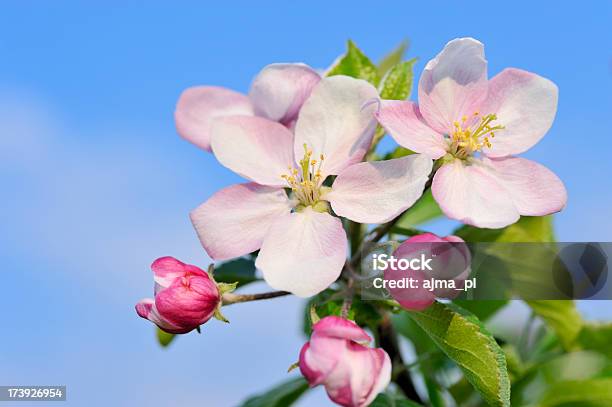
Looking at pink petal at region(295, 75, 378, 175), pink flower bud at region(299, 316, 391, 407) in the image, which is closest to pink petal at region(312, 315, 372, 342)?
pink flower bud at region(299, 316, 391, 407)

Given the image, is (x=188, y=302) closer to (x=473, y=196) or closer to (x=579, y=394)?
(x=473, y=196)

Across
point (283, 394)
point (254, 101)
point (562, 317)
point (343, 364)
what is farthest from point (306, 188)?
point (562, 317)

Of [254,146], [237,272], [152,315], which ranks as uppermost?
[254,146]

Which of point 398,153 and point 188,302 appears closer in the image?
point 188,302

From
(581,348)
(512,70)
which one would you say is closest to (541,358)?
(581,348)

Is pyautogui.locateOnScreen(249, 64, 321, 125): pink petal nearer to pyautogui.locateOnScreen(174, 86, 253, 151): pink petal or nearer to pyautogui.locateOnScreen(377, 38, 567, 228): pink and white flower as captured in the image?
pyautogui.locateOnScreen(174, 86, 253, 151): pink petal

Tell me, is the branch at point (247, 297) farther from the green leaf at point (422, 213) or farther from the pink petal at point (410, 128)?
the green leaf at point (422, 213)
